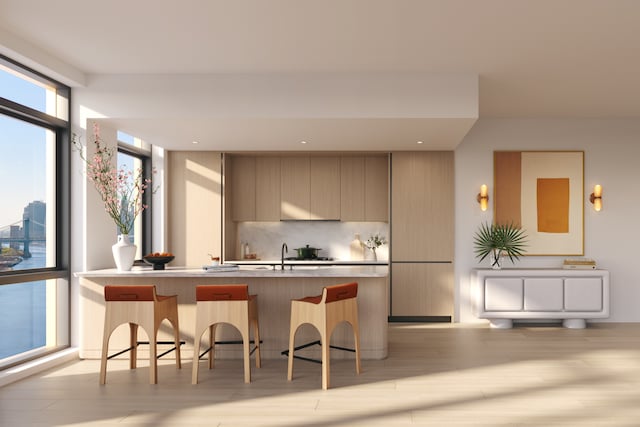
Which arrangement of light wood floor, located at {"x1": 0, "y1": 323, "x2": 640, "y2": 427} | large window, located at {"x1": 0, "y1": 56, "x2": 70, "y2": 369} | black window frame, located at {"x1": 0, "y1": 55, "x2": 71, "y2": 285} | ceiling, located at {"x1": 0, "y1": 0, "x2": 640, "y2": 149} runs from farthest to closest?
black window frame, located at {"x1": 0, "y1": 55, "x2": 71, "y2": 285} → large window, located at {"x1": 0, "y1": 56, "x2": 70, "y2": 369} → ceiling, located at {"x1": 0, "y1": 0, "x2": 640, "y2": 149} → light wood floor, located at {"x1": 0, "y1": 323, "x2": 640, "y2": 427}

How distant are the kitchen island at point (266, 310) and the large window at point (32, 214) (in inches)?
12.7

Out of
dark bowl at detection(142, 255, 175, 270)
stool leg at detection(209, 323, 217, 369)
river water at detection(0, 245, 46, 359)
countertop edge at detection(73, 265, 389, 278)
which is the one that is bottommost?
stool leg at detection(209, 323, 217, 369)

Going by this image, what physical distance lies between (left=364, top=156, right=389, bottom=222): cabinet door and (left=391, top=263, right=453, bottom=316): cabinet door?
88 centimetres

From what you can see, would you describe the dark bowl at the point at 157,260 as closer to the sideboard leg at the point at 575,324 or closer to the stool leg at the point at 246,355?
the stool leg at the point at 246,355

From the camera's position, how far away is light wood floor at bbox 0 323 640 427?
3.94 metres

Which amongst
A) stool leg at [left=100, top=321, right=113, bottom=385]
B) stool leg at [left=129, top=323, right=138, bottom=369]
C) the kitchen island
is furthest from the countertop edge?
stool leg at [left=100, top=321, right=113, bottom=385]

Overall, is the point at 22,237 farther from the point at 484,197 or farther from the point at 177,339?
the point at 484,197

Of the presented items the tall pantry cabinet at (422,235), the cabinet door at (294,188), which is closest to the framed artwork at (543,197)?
the tall pantry cabinet at (422,235)

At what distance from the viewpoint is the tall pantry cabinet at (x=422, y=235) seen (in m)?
8.06

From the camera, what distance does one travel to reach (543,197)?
8.14m

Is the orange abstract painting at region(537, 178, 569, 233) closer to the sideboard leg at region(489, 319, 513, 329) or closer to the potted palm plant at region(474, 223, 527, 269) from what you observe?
the potted palm plant at region(474, 223, 527, 269)

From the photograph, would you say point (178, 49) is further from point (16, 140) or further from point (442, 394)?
point (442, 394)

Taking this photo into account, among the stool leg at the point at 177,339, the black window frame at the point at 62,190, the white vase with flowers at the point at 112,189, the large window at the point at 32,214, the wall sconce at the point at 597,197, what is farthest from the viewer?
the wall sconce at the point at 597,197

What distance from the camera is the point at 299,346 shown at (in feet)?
18.7
